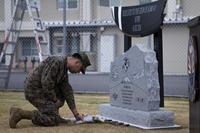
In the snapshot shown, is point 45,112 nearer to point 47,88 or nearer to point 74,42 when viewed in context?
point 47,88

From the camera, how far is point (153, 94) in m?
8.19

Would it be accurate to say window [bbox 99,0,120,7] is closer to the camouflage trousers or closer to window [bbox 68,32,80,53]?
window [bbox 68,32,80,53]

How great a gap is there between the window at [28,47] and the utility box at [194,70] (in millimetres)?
28920

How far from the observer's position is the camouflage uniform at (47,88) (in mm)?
8133


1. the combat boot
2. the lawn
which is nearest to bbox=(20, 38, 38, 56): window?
the lawn

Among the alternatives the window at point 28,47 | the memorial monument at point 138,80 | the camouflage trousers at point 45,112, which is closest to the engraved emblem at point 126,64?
the memorial monument at point 138,80

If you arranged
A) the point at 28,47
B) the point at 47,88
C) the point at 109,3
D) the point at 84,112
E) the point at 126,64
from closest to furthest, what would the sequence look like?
the point at 47,88 → the point at 126,64 → the point at 84,112 → the point at 109,3 → the point at 28,47

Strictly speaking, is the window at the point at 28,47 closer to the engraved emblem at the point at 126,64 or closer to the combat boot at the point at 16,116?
the engraved emblem at the point at 126,64

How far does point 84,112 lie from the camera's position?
10.6 metres

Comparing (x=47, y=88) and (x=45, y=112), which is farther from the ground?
(x=47, y=88)

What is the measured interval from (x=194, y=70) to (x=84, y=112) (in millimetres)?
5330

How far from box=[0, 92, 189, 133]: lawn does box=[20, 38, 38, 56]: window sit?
19343 mm

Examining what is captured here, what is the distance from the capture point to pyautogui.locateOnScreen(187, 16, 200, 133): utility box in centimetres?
540

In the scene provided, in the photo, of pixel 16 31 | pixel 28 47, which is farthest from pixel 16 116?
pixel 28 47
